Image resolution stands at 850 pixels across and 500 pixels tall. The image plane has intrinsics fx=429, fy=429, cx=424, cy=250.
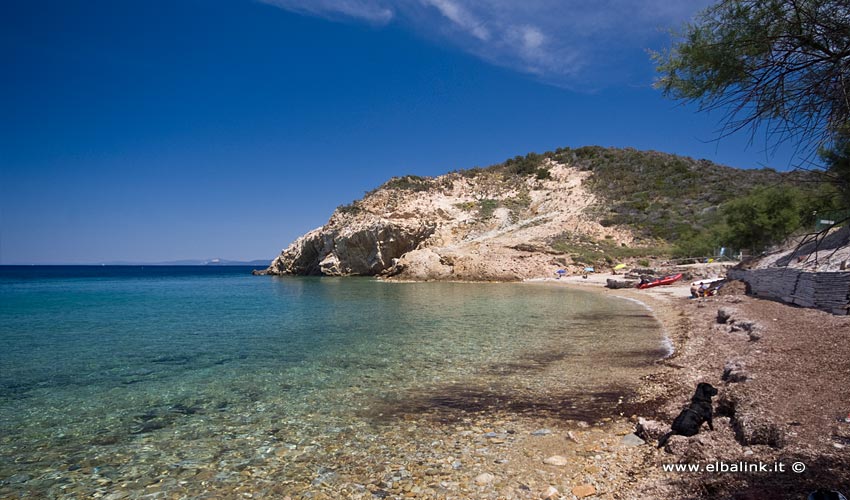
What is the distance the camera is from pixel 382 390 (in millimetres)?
8023

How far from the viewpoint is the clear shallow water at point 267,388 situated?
531 centimetres

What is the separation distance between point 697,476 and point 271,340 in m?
12.0

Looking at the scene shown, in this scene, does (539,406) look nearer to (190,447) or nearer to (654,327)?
(190,447)

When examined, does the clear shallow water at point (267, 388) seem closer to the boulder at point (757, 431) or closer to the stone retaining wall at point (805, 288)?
the boulder at point (757, 431)

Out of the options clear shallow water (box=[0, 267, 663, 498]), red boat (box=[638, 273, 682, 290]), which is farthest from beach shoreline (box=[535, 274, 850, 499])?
red boat (box=[638, 273, 682, 290])

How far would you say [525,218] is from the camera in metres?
53.6

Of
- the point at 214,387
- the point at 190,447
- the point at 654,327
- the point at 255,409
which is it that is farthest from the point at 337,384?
the point at 654,327

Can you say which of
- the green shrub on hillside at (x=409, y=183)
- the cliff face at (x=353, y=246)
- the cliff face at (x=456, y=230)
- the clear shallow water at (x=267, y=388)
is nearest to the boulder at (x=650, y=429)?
the clear shallow water at (x=267, y=388)

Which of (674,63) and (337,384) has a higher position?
(674,63)

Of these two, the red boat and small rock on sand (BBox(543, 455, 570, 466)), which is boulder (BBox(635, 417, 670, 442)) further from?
the red boat

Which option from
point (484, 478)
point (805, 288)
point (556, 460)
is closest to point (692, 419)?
point (556, 460)

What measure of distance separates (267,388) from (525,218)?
4841cm

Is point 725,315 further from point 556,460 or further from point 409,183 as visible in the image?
point 409,183

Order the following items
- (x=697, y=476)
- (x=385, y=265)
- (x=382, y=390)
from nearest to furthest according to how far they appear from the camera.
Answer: (x=697, y=476)
(x=382, y=390)
(x=385, y=265)
